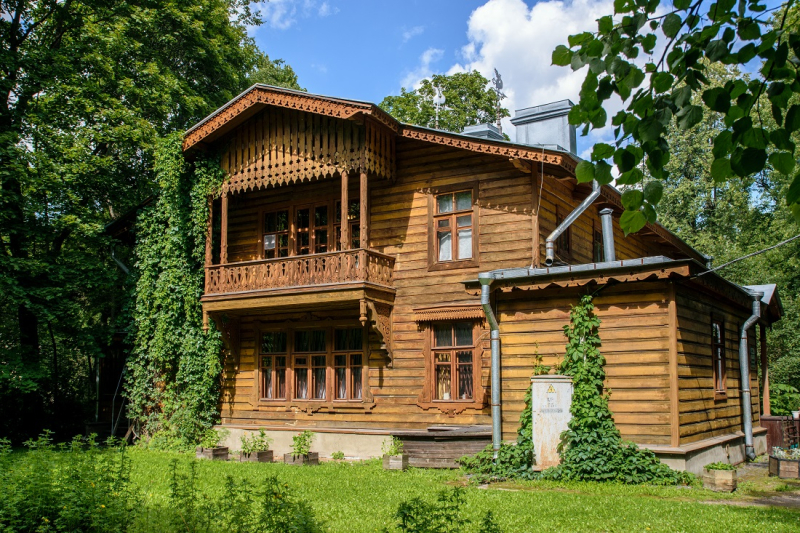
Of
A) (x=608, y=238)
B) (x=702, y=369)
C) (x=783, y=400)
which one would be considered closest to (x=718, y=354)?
(x=702, y=369)

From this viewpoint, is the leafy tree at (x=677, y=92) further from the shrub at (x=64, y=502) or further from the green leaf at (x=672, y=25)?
the shrub at (x=64, y=502)

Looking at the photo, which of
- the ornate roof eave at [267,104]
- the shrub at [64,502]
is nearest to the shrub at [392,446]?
the ornate roof eave at [267,104]

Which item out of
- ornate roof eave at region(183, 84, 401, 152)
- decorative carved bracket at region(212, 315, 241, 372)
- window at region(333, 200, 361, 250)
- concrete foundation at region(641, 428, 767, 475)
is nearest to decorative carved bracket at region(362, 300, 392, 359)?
window at region(333, 200, 361, 250)

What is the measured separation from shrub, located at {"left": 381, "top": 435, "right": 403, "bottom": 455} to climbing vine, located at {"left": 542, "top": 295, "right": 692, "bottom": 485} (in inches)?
169

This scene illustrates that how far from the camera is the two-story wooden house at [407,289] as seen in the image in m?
14.2

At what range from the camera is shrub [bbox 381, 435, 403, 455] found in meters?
16.3

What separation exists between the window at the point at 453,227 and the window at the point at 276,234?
4707 mm

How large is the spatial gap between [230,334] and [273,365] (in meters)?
1.50

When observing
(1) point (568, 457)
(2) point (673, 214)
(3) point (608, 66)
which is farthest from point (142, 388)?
(2) point (673, 214)

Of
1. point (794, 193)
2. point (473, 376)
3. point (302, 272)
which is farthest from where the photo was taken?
point (302, 272)

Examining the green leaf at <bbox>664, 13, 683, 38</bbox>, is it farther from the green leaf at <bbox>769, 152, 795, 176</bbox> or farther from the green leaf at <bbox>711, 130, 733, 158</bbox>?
the green leaf at <bbox>769, 152, 795, 176</bbox>

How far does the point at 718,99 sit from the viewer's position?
3.76 m

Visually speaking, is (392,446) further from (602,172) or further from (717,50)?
(717,50)

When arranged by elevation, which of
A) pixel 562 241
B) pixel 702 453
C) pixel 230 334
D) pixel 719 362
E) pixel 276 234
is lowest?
pixel 702 453
